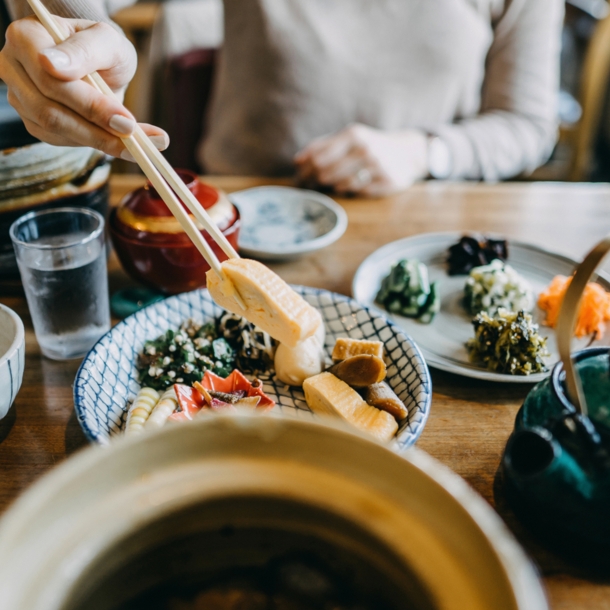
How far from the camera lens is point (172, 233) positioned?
3.20 ft

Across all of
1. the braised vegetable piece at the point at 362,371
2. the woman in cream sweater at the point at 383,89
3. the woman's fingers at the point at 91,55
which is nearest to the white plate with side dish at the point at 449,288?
the braised vegetable piece at the point at 362,371

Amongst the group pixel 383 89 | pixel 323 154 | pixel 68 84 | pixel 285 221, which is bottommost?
pixel 285 221

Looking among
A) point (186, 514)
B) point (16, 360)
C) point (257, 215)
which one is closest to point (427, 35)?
point (257, 215)

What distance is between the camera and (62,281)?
2.91ft

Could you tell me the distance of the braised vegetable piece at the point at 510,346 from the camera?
869 millimetres

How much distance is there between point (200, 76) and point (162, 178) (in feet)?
5.06

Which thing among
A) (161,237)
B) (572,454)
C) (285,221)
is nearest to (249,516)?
(572,454)

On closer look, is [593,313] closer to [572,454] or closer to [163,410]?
[572,454]

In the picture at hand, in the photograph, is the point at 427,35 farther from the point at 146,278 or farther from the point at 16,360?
the point at 16,360

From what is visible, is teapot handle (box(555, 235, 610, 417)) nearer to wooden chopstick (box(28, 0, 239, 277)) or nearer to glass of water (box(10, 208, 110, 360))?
wooden chopstick (box(28, 0, 239, 277))

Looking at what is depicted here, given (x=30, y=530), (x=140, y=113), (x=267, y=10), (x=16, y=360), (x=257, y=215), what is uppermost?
(x=267, y=10)

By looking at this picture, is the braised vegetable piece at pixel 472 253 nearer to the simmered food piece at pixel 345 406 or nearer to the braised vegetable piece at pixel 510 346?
the braised vegetable piece at pixel 510 346

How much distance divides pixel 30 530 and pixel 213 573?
0.45ft

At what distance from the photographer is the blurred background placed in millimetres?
2143
